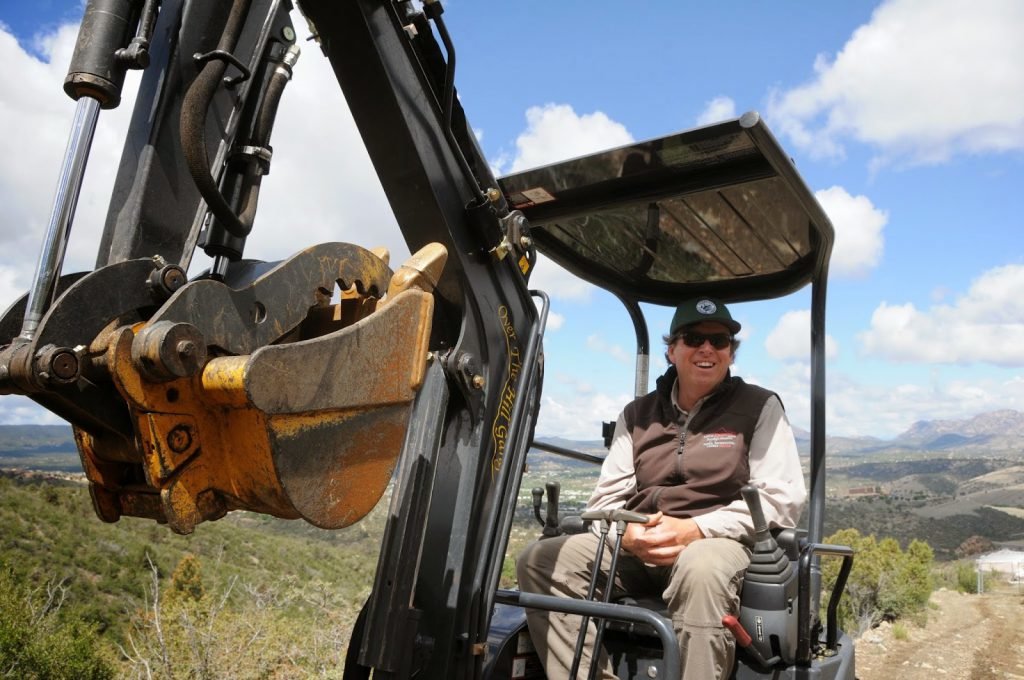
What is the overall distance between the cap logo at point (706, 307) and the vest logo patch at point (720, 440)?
2.03 feet

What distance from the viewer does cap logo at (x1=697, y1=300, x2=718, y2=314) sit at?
3734 millimetres

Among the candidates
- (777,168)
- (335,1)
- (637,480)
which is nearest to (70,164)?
(335,1)

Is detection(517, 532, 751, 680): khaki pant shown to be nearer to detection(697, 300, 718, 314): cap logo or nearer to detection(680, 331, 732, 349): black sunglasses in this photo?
detection(680, 331, 732, 349): black sunglasses

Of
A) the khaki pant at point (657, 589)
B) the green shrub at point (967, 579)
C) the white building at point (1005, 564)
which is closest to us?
the khaki pant at point (657, 589)

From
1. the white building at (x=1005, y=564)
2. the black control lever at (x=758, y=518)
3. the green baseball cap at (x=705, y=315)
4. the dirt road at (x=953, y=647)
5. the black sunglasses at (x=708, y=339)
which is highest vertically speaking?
the green baseball cap at (x=705, y=315)

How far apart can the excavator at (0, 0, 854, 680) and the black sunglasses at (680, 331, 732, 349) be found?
635 mm

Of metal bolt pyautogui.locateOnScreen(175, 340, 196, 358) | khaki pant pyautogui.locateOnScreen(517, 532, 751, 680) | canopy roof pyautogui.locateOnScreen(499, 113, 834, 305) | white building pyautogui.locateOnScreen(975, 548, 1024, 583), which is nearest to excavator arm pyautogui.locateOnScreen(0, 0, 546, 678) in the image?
metal bolt pyautogui.locateOnScreen(175, 340, 196, 358)

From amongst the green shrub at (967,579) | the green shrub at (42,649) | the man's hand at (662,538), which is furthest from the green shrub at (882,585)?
the man's hand at (662,538)

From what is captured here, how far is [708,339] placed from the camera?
3684 millimetres

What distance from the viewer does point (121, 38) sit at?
1.99m

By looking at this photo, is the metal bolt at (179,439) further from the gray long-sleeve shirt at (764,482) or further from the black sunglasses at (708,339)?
the black sunglasses at (708,339)

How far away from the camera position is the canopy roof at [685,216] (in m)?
3.10

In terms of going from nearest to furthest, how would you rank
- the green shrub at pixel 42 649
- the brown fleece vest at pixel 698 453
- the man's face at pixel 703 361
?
1. the brown fleece vest at pixel 698 453
2. the man's face at pixel 703 361
3. the green shrub at pixel 42 649

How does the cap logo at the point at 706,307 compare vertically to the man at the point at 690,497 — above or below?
above
